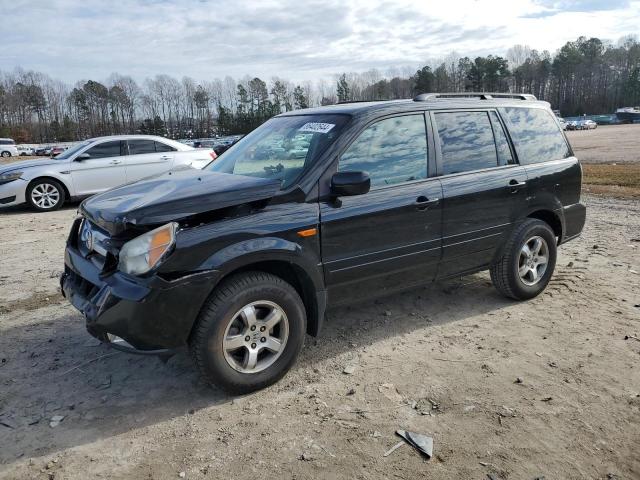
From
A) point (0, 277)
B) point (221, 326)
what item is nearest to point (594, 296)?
point (221, 326)

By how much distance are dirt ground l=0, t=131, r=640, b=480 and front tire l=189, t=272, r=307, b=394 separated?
16cm

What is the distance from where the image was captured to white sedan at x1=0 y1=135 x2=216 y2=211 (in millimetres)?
10641

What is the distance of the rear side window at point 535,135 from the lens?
15.8 feet

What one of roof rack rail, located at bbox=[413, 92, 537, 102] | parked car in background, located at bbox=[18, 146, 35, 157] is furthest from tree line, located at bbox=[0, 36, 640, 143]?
roof rack rail, located at bbox=[413, 92, 537, 102]

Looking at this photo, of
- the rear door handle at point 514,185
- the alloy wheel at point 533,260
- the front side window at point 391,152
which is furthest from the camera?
the alloy wheel at point 533,260

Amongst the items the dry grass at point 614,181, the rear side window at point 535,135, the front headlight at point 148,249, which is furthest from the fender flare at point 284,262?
the dry grass at point 614,181

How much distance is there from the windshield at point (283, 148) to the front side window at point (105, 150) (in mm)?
7609

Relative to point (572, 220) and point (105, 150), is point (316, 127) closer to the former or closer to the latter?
point (572, 220)

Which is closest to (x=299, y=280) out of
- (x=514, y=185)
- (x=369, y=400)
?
(x=369, y=400)

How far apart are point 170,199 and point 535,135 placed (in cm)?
363

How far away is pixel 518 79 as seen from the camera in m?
116

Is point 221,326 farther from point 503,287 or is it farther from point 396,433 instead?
point 503,287

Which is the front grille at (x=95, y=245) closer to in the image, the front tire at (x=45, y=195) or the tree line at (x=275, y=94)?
the front tire at (x=45, y=195)

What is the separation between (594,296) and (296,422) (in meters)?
3.52
